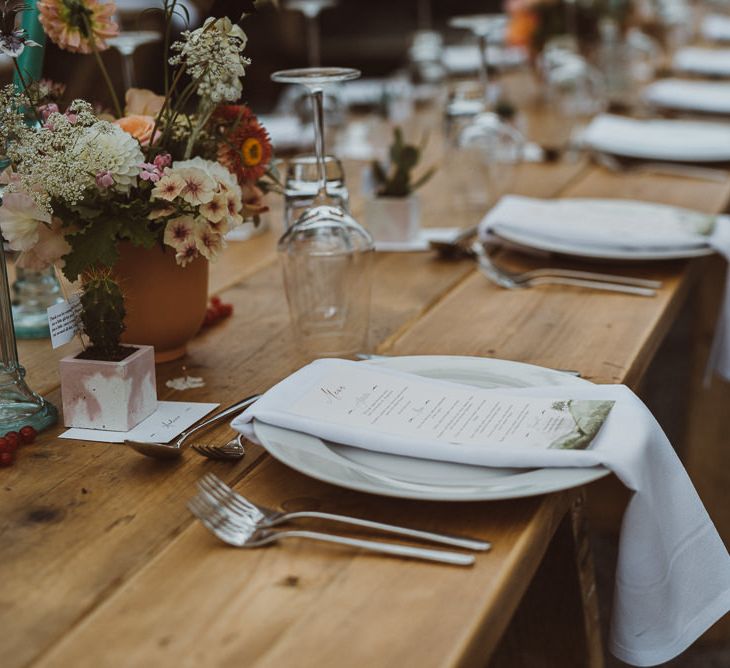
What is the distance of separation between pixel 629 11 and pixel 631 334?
302 centimetres

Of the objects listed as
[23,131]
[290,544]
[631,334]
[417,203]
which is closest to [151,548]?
[290,544]

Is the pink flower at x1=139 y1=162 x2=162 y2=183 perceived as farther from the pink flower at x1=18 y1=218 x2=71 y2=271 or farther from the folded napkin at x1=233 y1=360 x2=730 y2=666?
the folded napkin at x1=233 y1=360 x2=730 y2=666

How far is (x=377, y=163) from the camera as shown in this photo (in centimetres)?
174

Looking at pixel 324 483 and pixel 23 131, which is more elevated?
pixel 23 131

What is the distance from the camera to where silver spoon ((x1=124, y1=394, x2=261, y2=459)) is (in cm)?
91

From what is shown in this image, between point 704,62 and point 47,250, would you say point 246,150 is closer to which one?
point 47,250

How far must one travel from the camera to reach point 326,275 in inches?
49.5

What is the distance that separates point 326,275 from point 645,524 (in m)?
0.53

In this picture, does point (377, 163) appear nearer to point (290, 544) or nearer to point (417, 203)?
point (417, 203)

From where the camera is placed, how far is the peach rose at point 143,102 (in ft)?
3.90

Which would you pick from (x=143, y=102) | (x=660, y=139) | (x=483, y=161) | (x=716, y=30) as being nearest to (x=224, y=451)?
(x=143, y=102)

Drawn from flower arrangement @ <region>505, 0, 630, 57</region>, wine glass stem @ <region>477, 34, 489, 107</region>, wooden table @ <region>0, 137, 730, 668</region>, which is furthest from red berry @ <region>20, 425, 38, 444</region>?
flower arrangement @ <region>505, 0, 630, 57</region>

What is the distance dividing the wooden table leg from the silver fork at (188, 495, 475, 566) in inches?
15.1

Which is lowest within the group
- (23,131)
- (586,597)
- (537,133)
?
(586,597)
